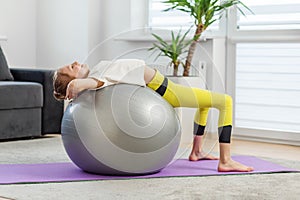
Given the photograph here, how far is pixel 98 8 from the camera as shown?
608cm

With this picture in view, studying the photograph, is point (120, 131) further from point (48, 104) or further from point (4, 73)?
point (4, 73)

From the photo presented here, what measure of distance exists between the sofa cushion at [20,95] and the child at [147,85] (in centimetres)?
120

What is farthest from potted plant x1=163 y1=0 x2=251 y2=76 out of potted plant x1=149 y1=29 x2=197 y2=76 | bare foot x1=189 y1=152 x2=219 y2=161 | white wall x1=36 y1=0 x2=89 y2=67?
white wall x1=36 y1=0 x2=89 y2=67

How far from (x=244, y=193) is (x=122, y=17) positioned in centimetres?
323

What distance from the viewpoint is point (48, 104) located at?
5.00 m

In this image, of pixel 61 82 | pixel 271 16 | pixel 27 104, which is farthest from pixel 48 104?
pixel 271 16

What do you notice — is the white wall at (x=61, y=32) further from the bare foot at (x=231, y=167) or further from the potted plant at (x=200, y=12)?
the bare foot at (x=231, y=167)

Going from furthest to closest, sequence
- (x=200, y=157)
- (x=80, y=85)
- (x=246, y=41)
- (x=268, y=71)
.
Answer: (x=246, y=41), (x=268, y=71), (x=200, y=157), (x=80, y=85)

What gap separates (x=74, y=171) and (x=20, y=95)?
4.56 ft

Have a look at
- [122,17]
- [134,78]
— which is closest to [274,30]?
[122,17]

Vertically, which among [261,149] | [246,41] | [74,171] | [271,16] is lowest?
[261,149]

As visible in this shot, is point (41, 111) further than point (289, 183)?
Yes

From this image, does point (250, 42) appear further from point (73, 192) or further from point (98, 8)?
point (73, 192)

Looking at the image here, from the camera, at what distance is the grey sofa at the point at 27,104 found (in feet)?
15.3
